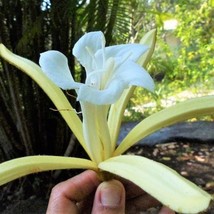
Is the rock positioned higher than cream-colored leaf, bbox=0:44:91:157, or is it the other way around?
cream-colored leaf, bbox=0:44:91:157

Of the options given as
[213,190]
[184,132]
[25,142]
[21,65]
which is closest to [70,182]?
[21,65]

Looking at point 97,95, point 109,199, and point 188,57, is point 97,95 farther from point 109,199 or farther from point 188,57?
point 188,57

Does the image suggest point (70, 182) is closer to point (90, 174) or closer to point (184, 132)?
point (90, 174)

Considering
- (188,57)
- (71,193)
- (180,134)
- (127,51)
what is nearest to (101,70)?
(127,51)

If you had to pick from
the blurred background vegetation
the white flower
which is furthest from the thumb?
the blurred background vegetation

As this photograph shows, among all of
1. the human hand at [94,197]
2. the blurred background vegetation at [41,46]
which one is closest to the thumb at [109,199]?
the human hand at [94,197]

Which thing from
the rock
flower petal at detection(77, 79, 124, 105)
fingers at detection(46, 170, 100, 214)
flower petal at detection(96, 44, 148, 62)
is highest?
flower petal at detection(96, 44, 148, 62)

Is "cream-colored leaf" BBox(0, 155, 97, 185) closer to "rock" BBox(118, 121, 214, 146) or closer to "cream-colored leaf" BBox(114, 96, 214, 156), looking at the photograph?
"cream-colored leaf" BBox(114, 96, 214, 156)

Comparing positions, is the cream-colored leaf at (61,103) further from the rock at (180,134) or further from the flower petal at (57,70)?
the rock at (180,134)
